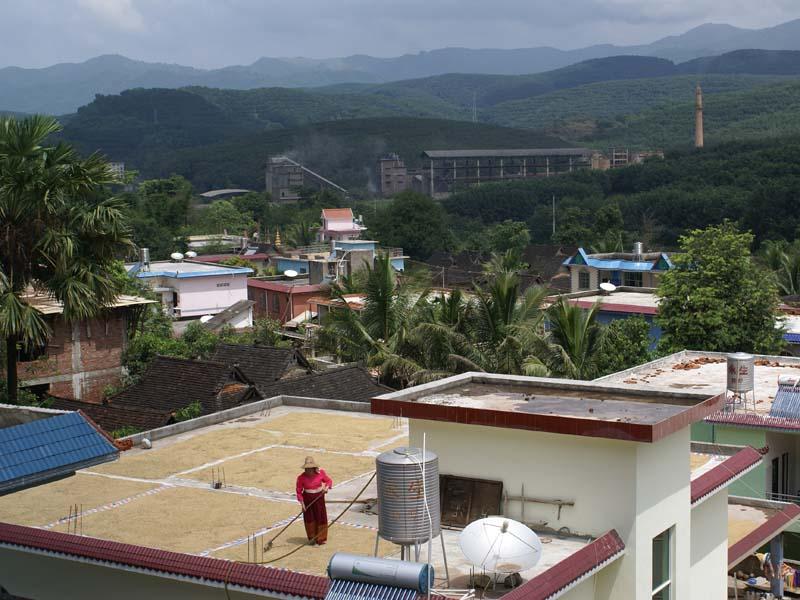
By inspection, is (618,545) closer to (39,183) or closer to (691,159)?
(39,183)

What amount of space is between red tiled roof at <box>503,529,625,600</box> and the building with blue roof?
139 feet

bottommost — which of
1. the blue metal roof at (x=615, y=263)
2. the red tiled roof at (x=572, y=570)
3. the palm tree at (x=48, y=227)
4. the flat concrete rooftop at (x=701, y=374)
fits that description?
the flat concrete rooftop at (x=701, y=374)

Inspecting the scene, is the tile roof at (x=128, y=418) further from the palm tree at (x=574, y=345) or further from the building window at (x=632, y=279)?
the building window at (x=632, y=279)

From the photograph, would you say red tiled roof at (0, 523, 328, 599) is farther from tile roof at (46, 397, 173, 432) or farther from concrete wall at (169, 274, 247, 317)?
concrete wall at (169, 274, 247, 317)

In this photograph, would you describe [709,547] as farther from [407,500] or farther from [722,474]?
[407,500]

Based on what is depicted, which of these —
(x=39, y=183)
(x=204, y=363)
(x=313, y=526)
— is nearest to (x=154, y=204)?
(x=204, y=363)

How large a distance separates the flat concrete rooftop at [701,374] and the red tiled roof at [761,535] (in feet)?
13.0

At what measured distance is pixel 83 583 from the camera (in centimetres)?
1194

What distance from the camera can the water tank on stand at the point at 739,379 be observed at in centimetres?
2144

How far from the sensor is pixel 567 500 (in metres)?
11.4

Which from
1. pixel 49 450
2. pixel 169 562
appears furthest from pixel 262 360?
pixel 169 562

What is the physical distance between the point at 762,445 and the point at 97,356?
2018cm

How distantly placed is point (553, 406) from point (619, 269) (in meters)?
44.5

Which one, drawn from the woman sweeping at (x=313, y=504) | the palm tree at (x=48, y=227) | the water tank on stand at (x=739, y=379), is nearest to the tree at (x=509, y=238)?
the water tank on stand at (x=739, y=379)
